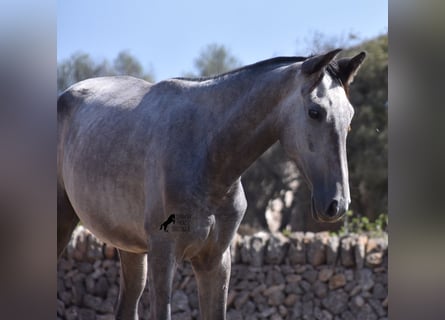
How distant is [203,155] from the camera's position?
8.86 ft

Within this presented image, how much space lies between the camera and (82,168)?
326 centimetres

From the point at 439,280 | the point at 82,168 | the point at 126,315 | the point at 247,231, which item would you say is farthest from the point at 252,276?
the point at 247,231

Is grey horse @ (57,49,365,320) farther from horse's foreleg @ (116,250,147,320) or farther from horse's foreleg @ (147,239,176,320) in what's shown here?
horse's foreleg @ (116,250,147,320)

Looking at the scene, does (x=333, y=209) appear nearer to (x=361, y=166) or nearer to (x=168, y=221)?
(x=168, y=221)

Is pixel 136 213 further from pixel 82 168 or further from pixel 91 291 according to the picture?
pixel 91 291

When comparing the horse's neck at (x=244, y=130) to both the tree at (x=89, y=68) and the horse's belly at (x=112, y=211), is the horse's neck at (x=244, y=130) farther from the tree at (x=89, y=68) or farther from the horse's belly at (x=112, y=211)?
the tree at (x=89, y=68)

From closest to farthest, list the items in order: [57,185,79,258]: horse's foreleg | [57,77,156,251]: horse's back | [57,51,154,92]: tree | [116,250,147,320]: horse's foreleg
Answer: [57,77,156,251]: horse's back, [116,250,147,320]: horse's foreleg, [57,185,79,258]: horse's foreleg, [57,51,154,92]: tree

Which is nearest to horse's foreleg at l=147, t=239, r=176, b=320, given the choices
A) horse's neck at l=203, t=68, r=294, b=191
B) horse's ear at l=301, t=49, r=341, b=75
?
horse's neck at l=203, t=68, r=294, b=191

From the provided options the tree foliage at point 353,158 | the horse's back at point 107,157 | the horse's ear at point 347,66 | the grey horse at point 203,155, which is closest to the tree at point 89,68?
the tree foliage at point 353,158

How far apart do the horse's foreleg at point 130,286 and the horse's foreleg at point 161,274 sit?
76cm

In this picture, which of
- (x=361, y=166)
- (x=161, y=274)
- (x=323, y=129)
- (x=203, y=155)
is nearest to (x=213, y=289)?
(x=161, y=274)

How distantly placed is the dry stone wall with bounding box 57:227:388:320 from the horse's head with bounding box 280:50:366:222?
3.61 m

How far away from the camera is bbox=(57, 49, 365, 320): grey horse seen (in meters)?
2.34

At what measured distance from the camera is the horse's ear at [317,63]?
2277mm
